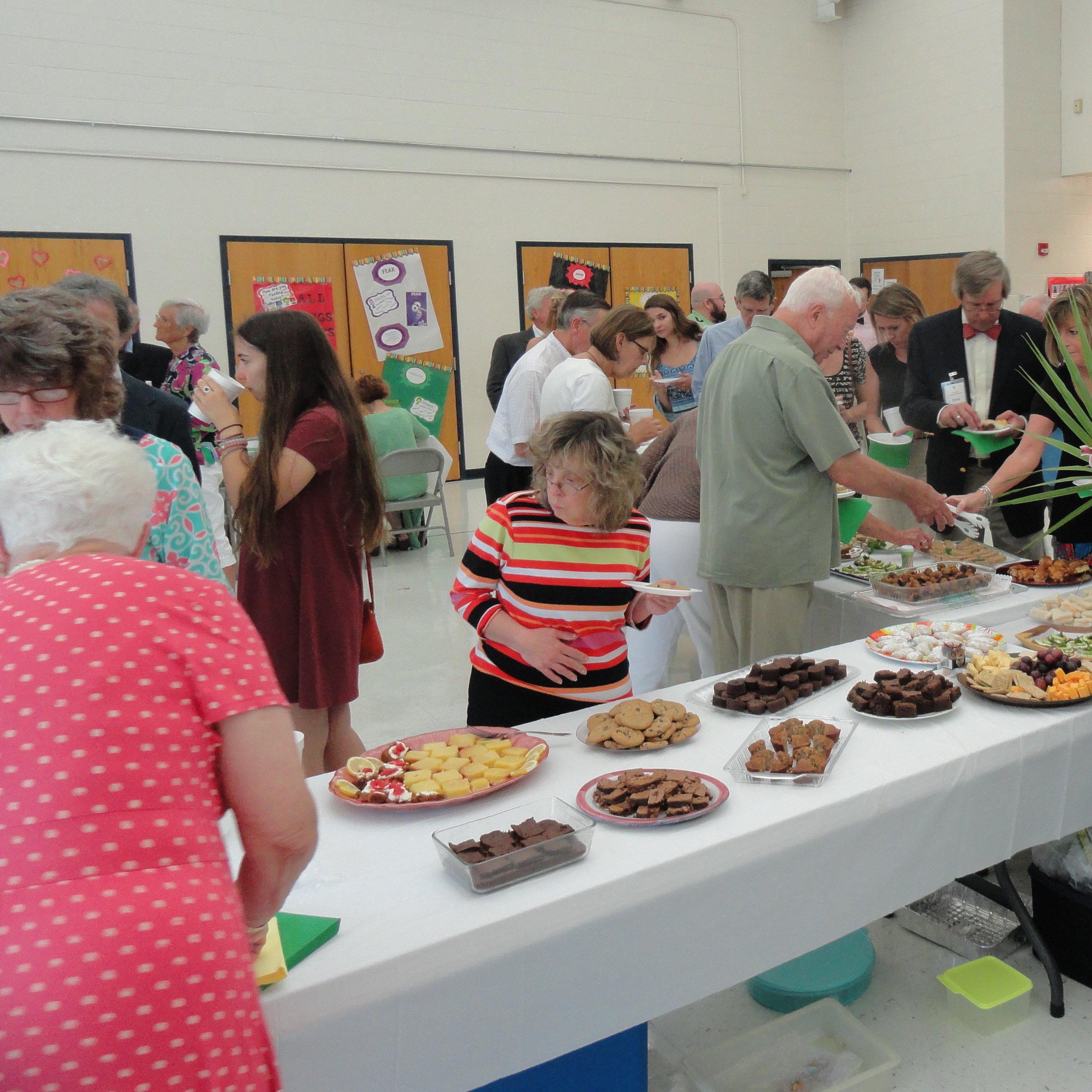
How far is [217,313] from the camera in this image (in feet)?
26.9

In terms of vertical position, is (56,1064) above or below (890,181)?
below

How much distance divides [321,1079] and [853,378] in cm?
445

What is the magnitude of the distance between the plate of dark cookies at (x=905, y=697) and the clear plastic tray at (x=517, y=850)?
73 cm

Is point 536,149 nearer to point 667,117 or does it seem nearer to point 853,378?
point 667,117

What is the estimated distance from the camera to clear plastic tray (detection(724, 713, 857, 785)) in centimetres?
169

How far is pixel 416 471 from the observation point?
21.4 feet

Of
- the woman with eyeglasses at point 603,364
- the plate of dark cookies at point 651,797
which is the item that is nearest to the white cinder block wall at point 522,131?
the woman with eyeglasses at point 603,364

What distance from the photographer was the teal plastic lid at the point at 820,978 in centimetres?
209

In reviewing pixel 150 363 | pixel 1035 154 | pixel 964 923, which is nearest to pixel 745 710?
pixel 964 923

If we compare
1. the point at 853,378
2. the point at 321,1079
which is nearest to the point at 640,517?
the point at 321,1079

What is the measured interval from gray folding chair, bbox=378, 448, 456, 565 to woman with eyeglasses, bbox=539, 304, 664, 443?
8.46ft

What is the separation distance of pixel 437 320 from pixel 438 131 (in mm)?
1612

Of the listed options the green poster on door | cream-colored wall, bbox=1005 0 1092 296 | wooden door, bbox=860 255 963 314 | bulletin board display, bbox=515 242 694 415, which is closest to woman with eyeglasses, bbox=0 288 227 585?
the green poster on door

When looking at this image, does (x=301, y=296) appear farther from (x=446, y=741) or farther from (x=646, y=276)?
(x=446, y=741)
